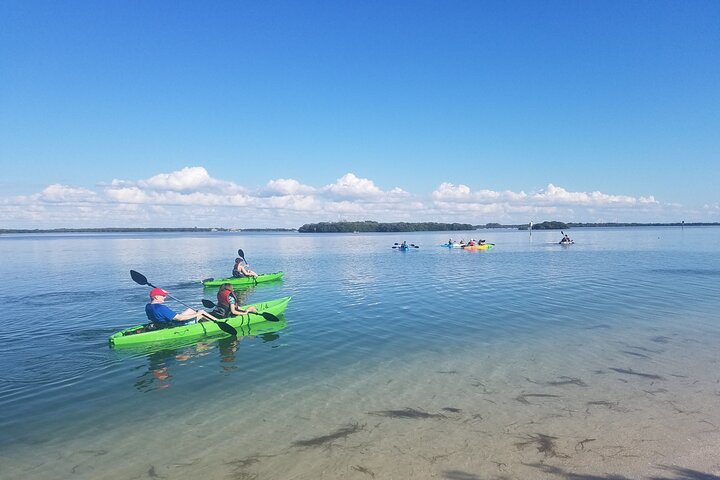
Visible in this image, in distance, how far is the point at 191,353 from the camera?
1386 centimetres

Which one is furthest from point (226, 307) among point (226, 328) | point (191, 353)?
point (191, 353)

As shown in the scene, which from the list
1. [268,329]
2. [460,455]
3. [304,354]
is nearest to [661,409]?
[460,455]

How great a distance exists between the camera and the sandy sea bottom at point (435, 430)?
7004 mm

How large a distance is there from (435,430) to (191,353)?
8761mm

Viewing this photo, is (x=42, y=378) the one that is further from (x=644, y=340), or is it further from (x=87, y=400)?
(x=644, y=340)

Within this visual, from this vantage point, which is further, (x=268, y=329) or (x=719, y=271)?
(x=719, y=271)

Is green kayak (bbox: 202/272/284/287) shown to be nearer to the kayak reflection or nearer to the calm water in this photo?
the calm water

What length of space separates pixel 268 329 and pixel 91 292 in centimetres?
1577

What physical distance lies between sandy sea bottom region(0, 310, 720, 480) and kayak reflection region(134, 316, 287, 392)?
2.29 metres

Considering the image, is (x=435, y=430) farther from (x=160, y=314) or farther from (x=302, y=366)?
(x=160, y=314)

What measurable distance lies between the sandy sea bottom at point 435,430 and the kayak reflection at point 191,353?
7.50ft

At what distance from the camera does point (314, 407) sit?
9.43 metres

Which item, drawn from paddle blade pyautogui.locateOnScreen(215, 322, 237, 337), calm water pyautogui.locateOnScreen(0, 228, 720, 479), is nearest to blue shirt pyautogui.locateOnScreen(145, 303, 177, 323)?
calm water pyautogui.locateOnScreen(0, 228, 720, 479)

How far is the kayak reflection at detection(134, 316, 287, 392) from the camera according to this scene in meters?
11.5
